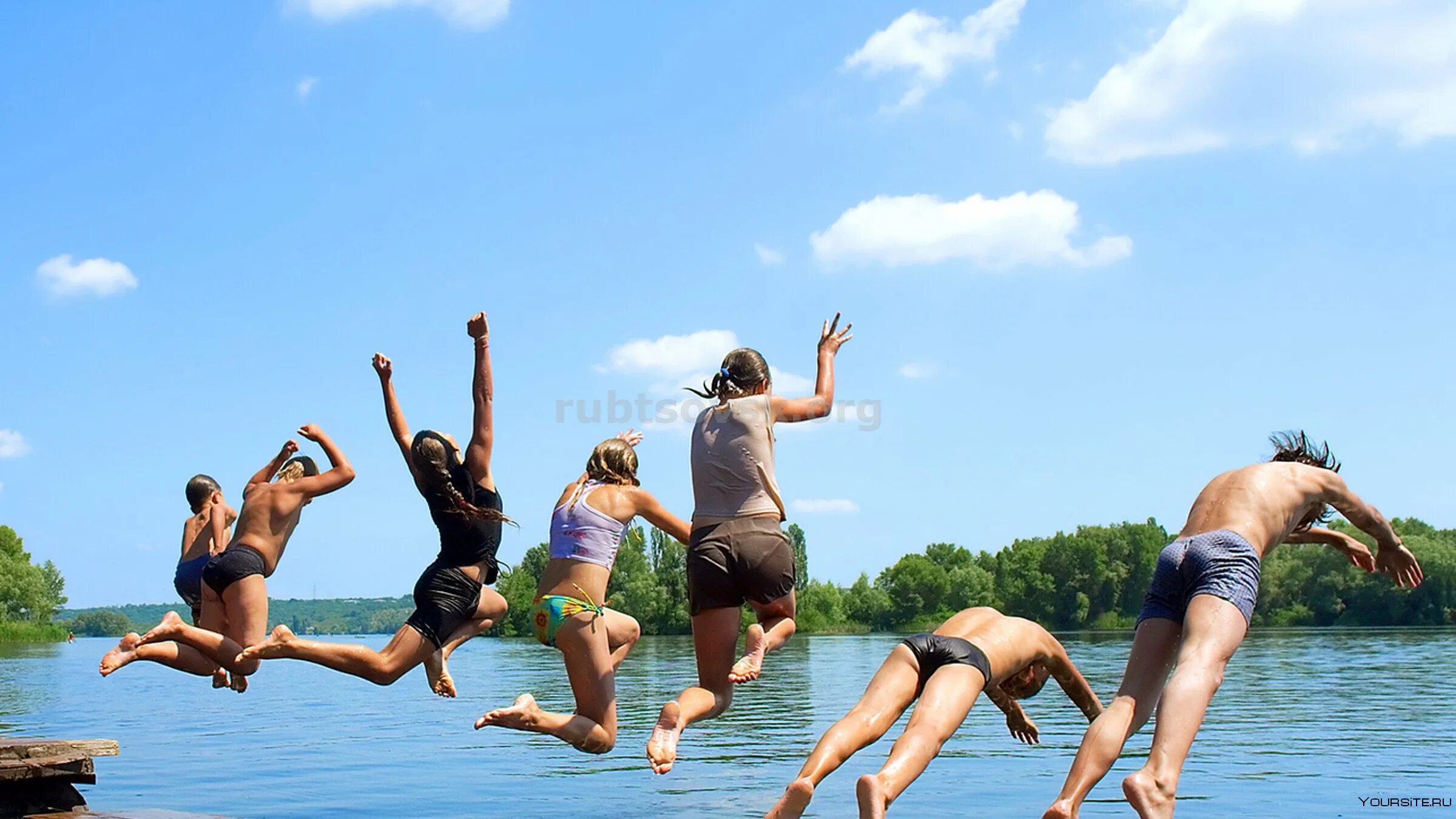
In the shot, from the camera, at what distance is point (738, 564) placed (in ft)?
28.0

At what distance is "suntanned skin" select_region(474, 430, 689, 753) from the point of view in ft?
28.6

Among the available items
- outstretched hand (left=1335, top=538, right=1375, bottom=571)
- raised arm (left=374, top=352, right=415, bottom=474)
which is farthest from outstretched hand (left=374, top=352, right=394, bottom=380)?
outstretched hand (left=1335, top=538, right=1375, bottom=571)

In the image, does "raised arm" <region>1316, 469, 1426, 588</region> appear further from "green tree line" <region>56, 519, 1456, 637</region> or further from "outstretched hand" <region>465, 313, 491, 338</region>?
"green tree line" <region>56, 519, 1456, 637</region>

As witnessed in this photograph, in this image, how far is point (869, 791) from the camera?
21.6 ft

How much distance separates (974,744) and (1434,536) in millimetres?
98638

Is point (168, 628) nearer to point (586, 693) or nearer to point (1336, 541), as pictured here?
point (586, 693)

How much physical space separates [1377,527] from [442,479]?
606 cm

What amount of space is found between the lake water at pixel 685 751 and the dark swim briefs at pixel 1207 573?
24.1ft

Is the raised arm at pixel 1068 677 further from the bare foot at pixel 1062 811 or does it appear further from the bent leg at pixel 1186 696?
the bare foot at pixel 1062 811

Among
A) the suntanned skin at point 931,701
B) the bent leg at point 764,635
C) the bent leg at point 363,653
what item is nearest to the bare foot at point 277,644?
the bent leg at point 363,653

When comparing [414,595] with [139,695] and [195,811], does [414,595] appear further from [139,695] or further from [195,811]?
[139,695]

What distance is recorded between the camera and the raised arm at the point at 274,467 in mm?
11633

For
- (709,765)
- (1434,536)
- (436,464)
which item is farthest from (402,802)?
(1434,536)

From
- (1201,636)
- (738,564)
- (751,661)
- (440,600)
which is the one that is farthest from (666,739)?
(1201,636)
